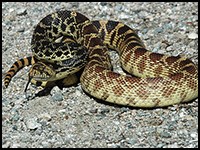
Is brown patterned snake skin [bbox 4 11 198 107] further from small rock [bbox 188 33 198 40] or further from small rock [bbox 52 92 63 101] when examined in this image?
small rock [bbox 188 33 198 40]

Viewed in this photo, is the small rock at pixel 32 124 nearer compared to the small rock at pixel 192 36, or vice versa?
the small rock at pixel 32 124

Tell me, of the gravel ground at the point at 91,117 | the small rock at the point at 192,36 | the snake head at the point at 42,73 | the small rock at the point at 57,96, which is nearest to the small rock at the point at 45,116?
the gravel ground at the point at 91,117

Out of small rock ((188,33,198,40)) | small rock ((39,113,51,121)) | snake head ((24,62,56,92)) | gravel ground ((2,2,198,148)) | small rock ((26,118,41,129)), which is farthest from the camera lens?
small rock ((188,33,198,40))

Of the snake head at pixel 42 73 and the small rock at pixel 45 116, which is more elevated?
the snake head at pixel 42 73

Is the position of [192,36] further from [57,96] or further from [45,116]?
[45,116]

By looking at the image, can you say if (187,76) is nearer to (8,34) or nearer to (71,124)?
(71,124)

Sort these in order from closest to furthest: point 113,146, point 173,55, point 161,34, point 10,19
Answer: point 113,146, point 173,55, point 161,34, point 10,19

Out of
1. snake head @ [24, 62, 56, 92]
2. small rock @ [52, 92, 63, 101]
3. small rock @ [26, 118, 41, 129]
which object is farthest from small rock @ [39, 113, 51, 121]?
snake head @ [24, 62, 56, 92]

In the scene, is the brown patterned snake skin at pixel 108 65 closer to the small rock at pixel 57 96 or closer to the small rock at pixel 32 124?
the small rock at pixel 57 96

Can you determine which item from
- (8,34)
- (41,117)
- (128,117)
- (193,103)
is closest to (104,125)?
(128,117)
